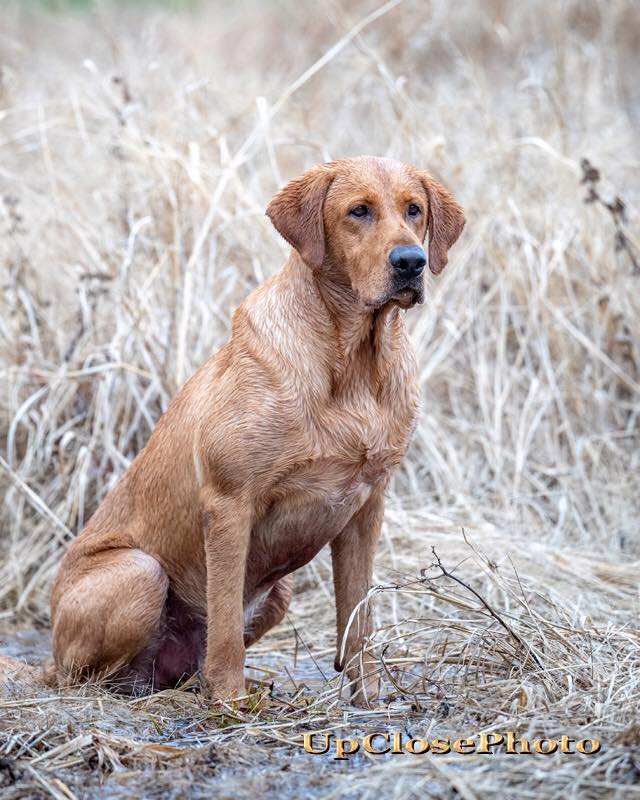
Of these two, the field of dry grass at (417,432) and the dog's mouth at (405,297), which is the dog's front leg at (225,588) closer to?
the field of dry grass at (417,432)

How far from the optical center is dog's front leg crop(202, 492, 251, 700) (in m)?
3.43

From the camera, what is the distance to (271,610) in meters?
4.11

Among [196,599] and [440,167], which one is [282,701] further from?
[440,167]

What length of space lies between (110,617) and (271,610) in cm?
68

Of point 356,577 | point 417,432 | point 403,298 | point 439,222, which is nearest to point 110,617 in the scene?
point 356,577

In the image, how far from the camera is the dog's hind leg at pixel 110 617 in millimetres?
3674

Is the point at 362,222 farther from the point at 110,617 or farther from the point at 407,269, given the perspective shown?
the point at 110,617

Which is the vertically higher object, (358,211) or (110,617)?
(358,211)

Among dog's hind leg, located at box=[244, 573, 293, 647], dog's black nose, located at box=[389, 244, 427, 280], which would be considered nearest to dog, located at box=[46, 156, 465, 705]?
dog's black nose, located at box=[389, 244, 427, 280]

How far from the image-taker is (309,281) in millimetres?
3561

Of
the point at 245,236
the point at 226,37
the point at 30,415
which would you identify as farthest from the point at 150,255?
the point at 226,37

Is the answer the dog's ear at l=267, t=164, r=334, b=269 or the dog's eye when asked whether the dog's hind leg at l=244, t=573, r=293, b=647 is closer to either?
the dog's ear at l=267, t=164, r=334, b=269

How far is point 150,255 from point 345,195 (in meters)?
2.93

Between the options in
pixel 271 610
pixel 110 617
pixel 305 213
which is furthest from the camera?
pixel 271 610
